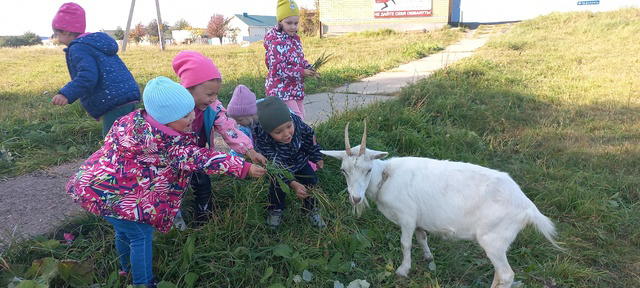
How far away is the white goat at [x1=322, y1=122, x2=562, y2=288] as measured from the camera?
8.47ft

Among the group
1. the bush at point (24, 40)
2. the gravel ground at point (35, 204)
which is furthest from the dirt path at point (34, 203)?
the bush at point (24, 40)

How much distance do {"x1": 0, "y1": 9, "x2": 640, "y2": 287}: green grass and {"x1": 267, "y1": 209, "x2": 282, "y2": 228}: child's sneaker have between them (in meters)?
0.07

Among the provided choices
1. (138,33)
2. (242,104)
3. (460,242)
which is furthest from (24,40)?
(460,242)

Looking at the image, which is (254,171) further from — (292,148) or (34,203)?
(34,203)

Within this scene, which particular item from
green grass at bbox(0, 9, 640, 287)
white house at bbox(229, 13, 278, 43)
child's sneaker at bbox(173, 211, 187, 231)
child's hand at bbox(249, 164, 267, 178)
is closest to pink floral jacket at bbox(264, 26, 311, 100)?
green grass at bbox(0, 9, 640, 287)

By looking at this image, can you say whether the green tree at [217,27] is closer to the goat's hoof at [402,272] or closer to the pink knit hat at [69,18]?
Answer: the pink knit hat at [69,18]

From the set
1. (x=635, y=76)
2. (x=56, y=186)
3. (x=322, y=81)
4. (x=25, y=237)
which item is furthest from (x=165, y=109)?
(x=635, y=76)

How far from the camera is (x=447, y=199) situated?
2752 mm

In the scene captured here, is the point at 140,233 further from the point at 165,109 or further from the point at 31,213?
the point at 31,213

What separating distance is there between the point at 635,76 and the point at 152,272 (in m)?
10.9

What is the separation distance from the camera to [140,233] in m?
2.46

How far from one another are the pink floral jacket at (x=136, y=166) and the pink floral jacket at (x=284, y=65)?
234cm

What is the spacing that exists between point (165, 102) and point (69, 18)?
2150 millimetres

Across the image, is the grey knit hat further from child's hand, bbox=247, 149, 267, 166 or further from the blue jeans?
the blue jeans
